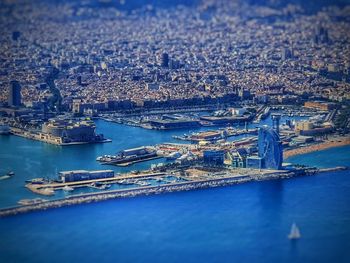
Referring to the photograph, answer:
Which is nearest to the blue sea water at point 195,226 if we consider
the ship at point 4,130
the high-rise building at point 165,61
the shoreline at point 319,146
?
the shoreline at point 319,146

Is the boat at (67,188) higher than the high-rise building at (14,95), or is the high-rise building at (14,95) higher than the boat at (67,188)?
the high-rise building at (14,95)

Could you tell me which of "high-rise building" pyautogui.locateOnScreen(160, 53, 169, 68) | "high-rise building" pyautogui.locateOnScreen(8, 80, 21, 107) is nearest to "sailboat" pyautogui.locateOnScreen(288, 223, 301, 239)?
"high-rise building" pyautogui.locateOnScreen(8, 80, 21, 107)

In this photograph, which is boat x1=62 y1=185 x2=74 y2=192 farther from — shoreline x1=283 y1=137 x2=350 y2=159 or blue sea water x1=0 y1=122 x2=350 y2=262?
shoreline x1=283 y1=137 x2=350 y2=159

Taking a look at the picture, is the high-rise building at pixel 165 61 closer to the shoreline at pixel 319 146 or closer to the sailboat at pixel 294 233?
the shoreline at pixel 319 146

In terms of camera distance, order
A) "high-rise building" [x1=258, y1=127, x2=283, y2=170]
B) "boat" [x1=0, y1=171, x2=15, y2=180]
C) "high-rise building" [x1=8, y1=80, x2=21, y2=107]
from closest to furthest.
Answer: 1. "boat" [x1=0, y1=171, x2=15, y2=180]
2. "high-rise building" [x1=258, y1=127, x2=283, y2=170]
3. "high-rise building" [x1=8, y1=80, x2=21, y2=107]

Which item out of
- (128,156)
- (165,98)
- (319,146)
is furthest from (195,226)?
(165,98)

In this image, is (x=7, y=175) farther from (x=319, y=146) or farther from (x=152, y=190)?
(x=319, y=146)
